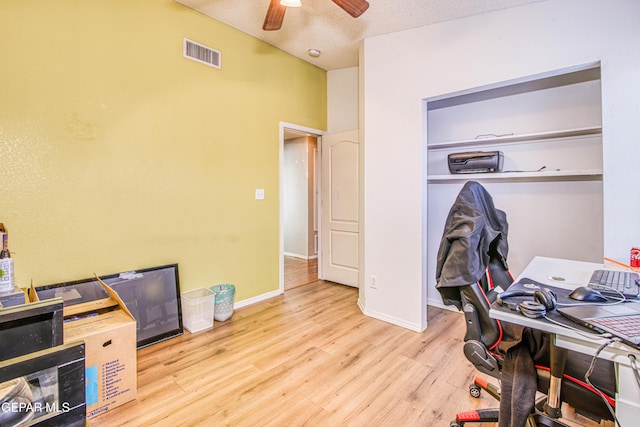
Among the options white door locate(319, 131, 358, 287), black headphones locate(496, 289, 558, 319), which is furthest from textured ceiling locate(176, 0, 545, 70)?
black headphones locate(496, 289, 558, 319)

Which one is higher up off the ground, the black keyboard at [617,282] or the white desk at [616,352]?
the black keyboard at [617,282]

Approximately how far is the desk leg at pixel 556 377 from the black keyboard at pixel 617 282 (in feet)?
1.40

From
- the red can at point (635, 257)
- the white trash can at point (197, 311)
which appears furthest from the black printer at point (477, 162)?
the white trash can at point (197, 311)

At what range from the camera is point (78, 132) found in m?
2.22

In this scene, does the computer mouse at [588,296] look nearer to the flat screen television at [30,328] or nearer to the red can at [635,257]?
the red can at [635,257]

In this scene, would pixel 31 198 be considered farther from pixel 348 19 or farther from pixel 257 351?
pixel 348 19

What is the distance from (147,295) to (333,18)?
3.02 metres

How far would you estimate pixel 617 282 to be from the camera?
1.34 meters

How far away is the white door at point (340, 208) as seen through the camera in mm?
3938

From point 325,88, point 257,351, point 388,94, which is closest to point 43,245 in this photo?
point 257,351

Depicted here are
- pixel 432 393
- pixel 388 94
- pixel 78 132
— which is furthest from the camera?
pixel 388 94

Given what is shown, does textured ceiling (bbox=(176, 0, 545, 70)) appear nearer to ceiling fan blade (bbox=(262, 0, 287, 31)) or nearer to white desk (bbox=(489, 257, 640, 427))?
ceiling fan blade (bbox=(262, 0, 287, 31))

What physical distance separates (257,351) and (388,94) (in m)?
2.64

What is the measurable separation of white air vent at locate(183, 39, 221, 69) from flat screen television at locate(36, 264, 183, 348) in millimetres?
1964
